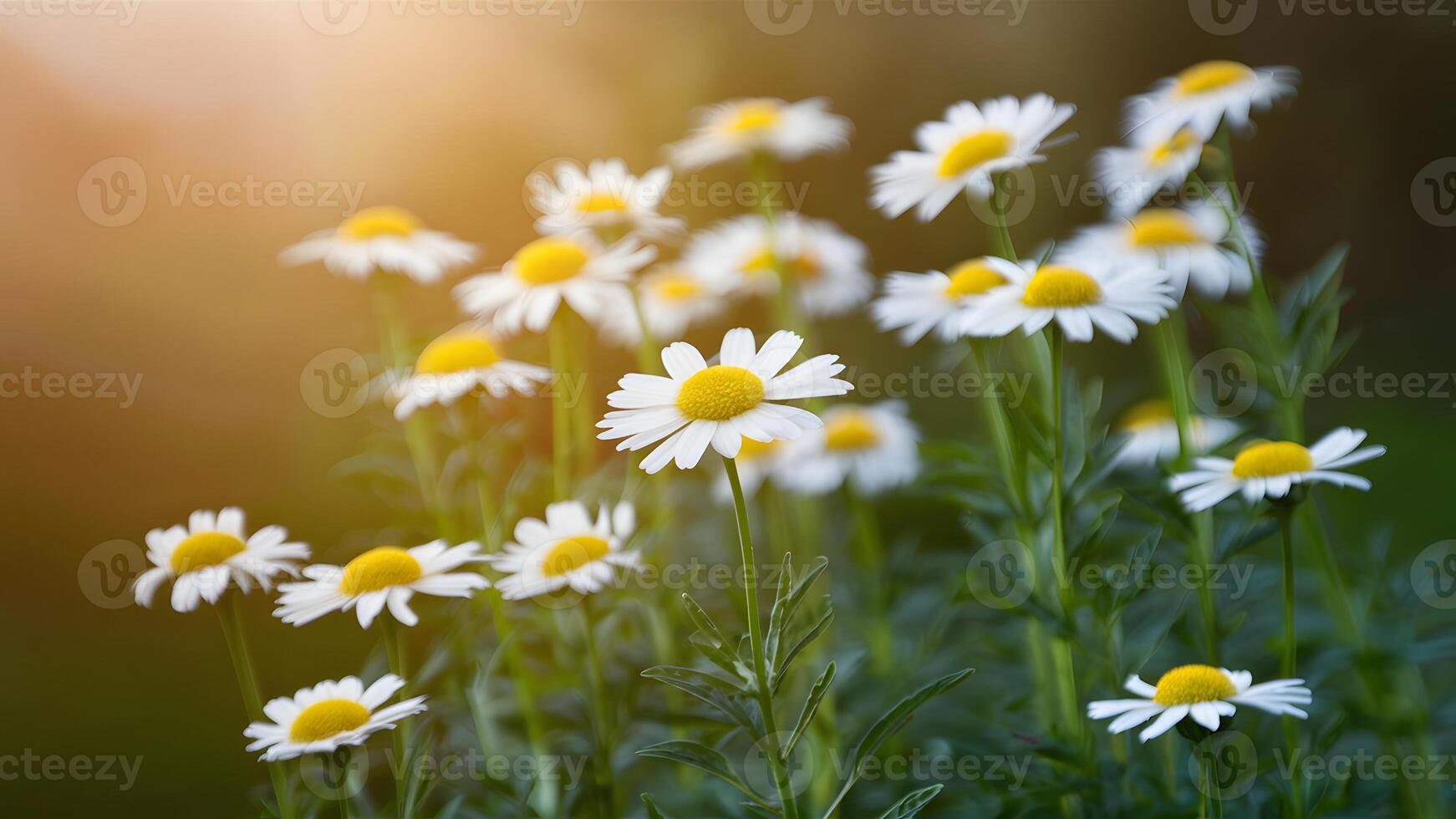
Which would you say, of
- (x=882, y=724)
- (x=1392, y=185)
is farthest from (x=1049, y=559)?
(x=1392, y=185)

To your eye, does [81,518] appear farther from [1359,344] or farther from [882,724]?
[1359,344]

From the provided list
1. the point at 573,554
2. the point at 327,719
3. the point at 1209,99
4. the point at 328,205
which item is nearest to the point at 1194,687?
the point at 573,554

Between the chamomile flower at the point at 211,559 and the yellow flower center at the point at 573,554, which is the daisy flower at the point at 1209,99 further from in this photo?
the chamomile flower at the point at 211,559

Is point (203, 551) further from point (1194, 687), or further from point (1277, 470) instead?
point (1277, 470)

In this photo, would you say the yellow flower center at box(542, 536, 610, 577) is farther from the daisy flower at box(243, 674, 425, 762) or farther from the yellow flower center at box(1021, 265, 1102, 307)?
the yellow flower center at box(1021, 265, 1102, 307)
